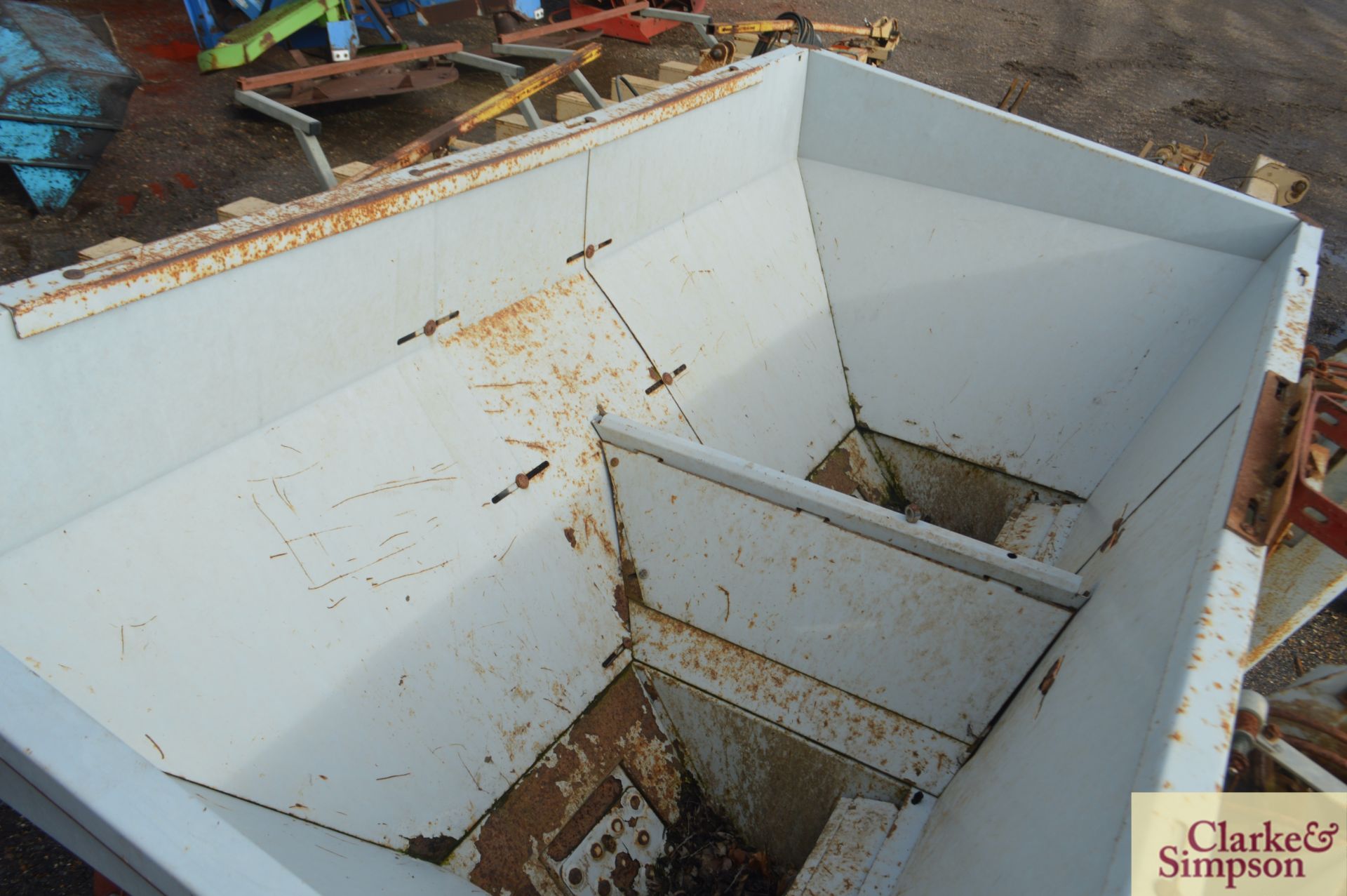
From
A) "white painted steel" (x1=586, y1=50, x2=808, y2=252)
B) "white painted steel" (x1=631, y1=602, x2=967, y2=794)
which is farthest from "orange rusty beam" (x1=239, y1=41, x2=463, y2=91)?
"white painted steel" (x1=631, y1=602, x2=967, y2=794)

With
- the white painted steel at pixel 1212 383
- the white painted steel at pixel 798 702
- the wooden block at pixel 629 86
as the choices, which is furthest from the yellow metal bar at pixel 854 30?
the white painted steel at pixel 798 702

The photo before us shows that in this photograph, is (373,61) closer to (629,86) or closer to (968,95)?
(629,86)

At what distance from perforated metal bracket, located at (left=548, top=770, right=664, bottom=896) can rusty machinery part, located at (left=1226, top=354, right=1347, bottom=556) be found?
1263 millimetres

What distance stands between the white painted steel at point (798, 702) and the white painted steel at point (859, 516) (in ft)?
1.21

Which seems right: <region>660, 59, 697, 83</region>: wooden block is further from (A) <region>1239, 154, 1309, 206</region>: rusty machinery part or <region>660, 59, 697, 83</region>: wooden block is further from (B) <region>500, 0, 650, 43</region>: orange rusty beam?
(A) <region>1239, 154, 1309, 206</region>: rusty machinery part

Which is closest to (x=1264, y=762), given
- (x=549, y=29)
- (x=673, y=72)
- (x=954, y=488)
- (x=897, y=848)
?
(x=897, y=848)

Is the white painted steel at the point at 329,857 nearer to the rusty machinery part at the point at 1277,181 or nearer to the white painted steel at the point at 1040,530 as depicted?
the white painted steel at the point at 1040,530

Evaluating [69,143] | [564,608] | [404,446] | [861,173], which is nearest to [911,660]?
[564,608]

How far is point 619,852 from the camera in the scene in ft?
6.16

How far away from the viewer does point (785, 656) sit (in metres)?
2.02

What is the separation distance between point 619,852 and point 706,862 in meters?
0.21

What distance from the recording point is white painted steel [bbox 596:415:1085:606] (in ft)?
5.76

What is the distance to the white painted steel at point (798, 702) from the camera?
1885 mm

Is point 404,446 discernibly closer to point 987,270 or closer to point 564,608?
point 564,608
